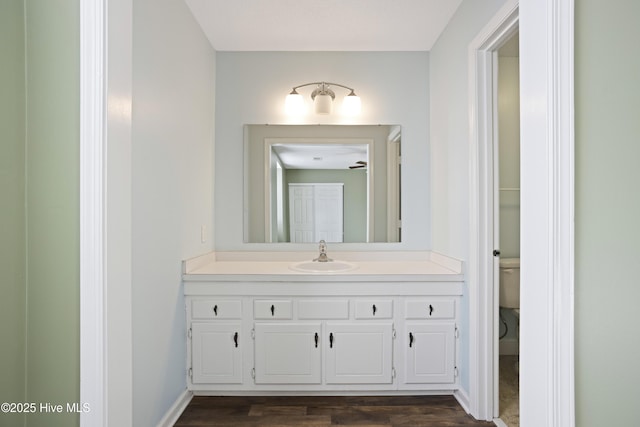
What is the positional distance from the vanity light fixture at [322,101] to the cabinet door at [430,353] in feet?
5.53

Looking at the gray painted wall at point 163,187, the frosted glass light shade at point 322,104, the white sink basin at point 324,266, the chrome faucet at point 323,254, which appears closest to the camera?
the gray painted wall at point 163,187

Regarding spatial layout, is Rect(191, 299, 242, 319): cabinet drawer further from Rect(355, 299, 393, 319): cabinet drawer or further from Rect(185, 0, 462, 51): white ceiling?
Rect(185, 0, 462, 51): white ceiling

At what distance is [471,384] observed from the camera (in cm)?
206

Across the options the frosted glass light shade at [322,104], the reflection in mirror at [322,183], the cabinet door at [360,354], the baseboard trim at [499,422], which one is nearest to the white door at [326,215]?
the reflection in mirror at [322,183]

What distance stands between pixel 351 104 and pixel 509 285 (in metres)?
1.81

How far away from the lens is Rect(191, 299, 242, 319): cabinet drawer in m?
2.24

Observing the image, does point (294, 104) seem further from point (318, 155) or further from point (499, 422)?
point (499, 422)

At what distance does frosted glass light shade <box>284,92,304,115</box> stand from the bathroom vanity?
4.33 ft

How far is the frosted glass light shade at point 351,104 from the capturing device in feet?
9.12

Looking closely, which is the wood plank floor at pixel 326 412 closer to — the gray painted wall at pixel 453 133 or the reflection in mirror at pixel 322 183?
the gray painted wall at pixel 453 133

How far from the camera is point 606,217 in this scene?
36.6 inches

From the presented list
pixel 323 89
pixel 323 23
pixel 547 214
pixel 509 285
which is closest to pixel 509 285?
pixel 509 285

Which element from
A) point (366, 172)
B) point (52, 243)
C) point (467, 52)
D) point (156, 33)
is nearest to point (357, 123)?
point (366, 172)

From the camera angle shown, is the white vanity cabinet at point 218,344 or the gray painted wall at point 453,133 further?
the white vanity cabinet at point 218,344
